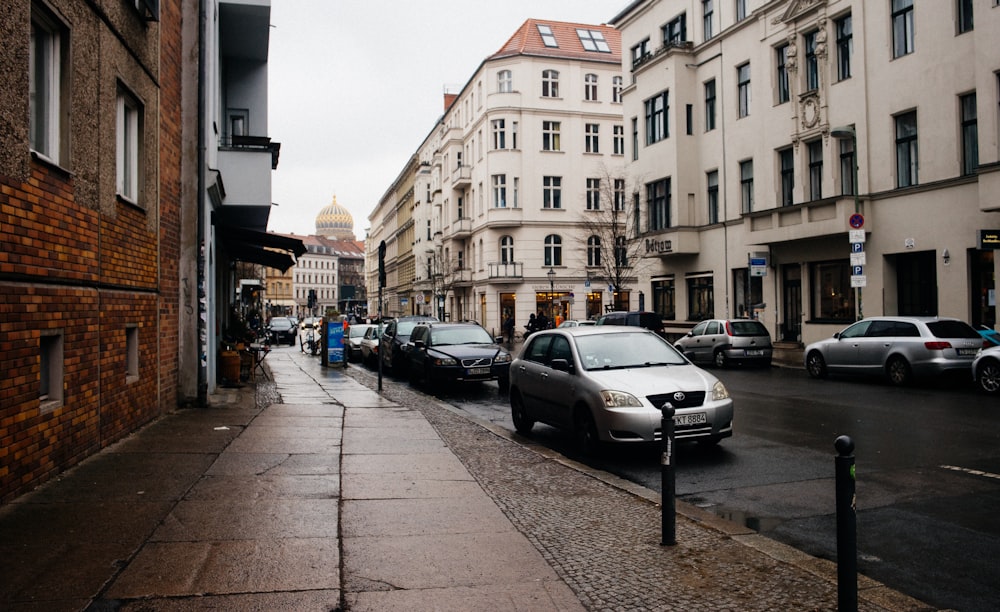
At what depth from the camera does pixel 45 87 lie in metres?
7.12

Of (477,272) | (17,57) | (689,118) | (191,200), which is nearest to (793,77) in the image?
(689,118)

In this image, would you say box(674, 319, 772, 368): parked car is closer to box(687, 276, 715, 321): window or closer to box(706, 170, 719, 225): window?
box(687, 276, 715, 321): window

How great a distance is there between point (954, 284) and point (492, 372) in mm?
13308

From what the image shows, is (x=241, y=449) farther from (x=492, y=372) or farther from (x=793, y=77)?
(x=793, y=77)

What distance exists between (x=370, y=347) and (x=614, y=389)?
20.4 meters

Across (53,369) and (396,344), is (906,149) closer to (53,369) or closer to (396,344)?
(396,344)

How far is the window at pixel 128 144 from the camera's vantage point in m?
9.63

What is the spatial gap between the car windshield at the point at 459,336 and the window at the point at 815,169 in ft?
47.1

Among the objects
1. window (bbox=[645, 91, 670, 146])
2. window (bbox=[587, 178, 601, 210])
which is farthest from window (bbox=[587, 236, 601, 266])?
window (bbox=[645, 91, 670, 146])

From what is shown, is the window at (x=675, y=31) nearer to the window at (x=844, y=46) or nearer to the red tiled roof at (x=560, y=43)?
the window at (x=844, y=46)

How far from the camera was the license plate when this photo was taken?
9.07m

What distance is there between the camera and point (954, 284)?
72.4ft

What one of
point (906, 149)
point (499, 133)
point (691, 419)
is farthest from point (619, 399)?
point (499, 133)

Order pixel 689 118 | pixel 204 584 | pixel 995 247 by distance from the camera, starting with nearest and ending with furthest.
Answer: pixel 204 584 < pixel 995 247 < pixel 689 118
